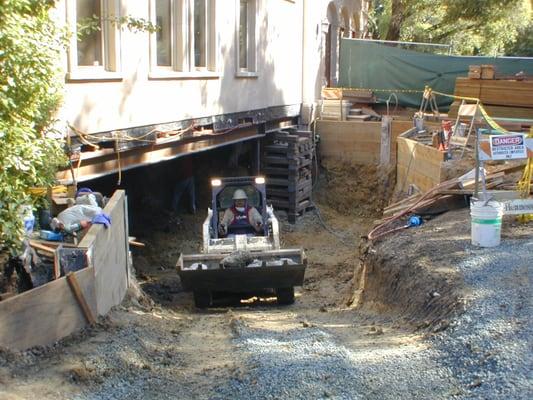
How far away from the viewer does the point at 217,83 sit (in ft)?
50.2

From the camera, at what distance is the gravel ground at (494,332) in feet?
18.8

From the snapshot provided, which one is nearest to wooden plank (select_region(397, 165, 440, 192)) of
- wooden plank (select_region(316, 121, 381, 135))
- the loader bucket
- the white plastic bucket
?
wooden plank (select_region(316, 121, 381, 135))

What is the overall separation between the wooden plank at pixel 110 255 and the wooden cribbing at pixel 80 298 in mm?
337

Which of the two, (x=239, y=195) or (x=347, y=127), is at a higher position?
(x=347, y=127)

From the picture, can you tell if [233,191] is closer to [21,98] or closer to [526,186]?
[526,186]

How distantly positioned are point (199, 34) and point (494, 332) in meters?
9.87

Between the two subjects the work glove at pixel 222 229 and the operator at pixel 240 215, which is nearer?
Answer: the work glove at pixel 222 229

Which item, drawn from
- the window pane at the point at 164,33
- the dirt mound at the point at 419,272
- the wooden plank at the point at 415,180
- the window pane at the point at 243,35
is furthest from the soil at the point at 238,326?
the window pane at the point at 243,35

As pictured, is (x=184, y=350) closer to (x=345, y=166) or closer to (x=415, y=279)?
(x=415, y=279)

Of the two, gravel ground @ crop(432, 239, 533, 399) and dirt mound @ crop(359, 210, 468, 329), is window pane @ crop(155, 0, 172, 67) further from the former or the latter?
gravel ground @ crop(432, 239, 533, 399)

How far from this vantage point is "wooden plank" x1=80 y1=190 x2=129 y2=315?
7.61 metres

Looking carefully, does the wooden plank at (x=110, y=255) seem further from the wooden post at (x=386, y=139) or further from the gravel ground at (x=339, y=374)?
the wooden post at (x=386, y=139)

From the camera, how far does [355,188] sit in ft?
69.3

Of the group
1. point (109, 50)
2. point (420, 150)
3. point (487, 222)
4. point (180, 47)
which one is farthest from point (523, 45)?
point (487, 222)
